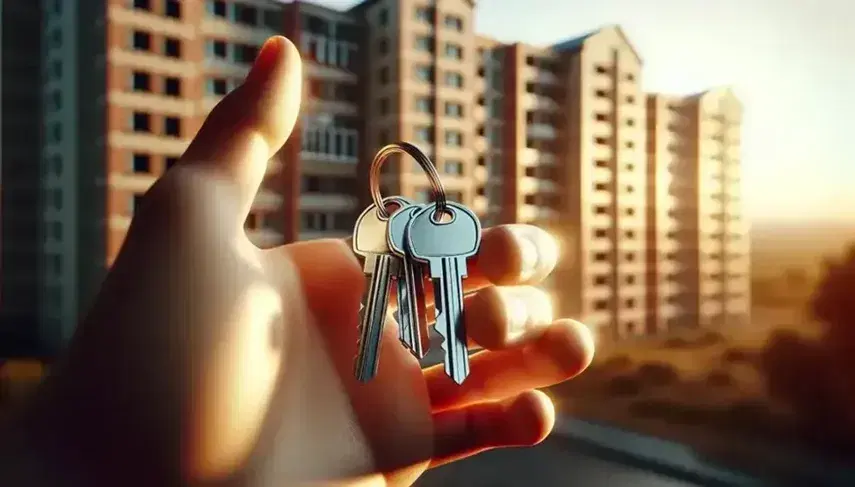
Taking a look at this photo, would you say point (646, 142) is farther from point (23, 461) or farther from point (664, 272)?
point (23, 461)

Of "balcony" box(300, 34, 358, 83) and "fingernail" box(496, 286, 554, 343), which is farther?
"balcony" box(300, 34, 358, 83)

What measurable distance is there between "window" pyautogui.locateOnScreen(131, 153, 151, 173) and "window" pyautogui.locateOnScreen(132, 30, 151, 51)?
0.53 ft

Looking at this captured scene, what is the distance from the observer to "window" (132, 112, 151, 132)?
1.06 m

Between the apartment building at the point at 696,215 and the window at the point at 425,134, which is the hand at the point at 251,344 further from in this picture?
the apartment building at the point at 696,215

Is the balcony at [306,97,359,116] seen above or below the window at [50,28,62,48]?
below

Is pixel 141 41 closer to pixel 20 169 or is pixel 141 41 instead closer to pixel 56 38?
pixel 56 38

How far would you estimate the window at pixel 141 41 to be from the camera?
105 centimetres

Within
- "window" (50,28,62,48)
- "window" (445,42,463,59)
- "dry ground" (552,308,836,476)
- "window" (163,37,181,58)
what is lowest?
"dry ground" (552,308,836,476)

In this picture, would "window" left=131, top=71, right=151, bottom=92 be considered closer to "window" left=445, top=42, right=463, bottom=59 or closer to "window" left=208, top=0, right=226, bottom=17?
"window" left=208, top=0, right=226, bottom=17

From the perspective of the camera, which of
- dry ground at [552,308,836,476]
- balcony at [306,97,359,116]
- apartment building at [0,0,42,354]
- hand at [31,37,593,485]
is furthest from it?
dry ground at [552,308,836,476]

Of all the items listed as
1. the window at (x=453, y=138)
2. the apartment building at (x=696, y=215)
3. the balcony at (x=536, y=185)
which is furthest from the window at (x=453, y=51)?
the apartment building at (x=696, y=215)

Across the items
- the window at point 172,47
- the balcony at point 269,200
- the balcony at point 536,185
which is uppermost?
the window at point 172,47

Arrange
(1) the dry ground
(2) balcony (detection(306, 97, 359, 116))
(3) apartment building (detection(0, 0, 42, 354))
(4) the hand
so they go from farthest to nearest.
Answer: (1) the dry ground → (2) balcony (detection(306, 97, 359, 116)) → (3) apartment building (detection(0, 0, 42, 354)) → (4) the hand

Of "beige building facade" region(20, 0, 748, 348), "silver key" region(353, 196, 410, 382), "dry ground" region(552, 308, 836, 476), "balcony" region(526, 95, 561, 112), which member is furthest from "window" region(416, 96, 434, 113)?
"silver key" region(353, 196, 410, 382)
